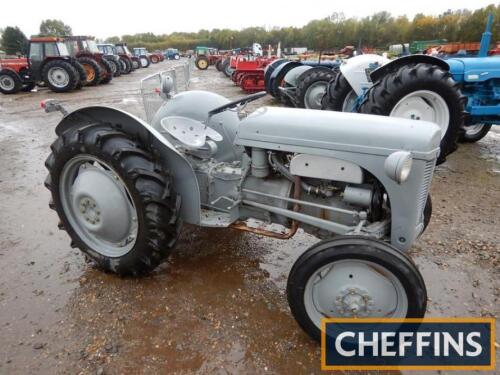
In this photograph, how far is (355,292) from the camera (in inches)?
79.6

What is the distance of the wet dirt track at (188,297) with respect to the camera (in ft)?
6.81

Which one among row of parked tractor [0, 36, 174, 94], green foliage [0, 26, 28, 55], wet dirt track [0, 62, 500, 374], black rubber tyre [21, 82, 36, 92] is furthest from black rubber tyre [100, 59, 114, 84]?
green foliage [0, 26, 28, 55]

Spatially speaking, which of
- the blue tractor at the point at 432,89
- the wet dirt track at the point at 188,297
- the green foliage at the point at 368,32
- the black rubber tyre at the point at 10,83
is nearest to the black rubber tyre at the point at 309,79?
the blue tractor at the point at 432,89

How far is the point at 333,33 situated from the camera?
5044 centimetres

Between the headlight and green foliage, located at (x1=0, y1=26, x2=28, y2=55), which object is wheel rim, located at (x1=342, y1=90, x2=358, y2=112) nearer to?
the headlight

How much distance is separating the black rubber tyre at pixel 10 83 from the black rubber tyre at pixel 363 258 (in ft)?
48.7

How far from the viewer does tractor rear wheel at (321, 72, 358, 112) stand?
18.8 ft

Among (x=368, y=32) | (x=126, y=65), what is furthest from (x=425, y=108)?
(x=368, y=32)

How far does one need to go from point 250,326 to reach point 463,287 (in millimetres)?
1603

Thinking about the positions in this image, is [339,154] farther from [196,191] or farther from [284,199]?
[196,191]

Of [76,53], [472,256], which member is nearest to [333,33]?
[76,53]

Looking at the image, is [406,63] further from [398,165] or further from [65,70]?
[65,70]

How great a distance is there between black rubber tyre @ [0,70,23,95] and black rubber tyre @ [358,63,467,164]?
13.5 m

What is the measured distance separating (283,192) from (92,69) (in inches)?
599
